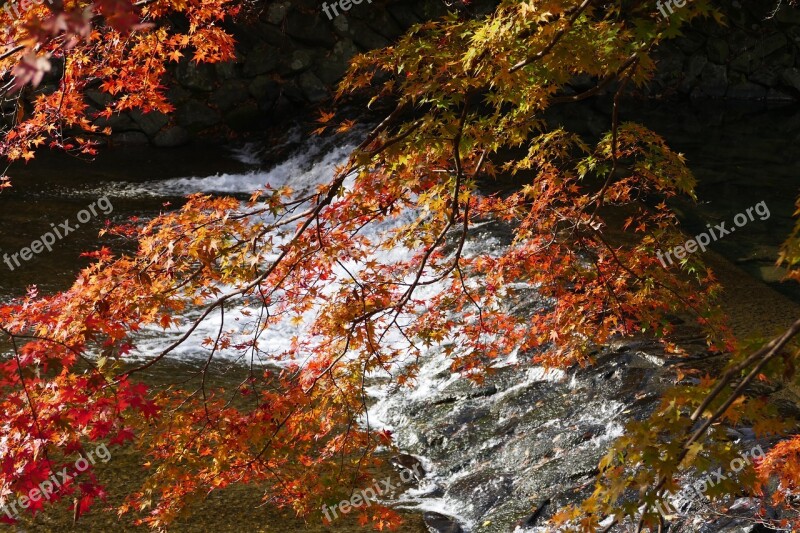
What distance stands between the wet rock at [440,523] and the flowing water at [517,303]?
0.05 feet

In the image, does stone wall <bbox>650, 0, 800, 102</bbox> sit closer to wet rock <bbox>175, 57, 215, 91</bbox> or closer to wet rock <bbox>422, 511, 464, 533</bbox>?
wet rock <bbox>175, 57, 215, 91</bbox>

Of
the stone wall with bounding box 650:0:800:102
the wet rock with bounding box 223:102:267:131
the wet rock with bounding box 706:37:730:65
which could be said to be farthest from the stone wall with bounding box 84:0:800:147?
the stone wall with bounding box 650:0:800:102

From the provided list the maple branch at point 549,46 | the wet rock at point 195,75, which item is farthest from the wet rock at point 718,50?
the maple branch at point 549,46

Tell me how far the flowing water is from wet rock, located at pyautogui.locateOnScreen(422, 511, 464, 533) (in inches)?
0.6

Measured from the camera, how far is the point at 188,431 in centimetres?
423

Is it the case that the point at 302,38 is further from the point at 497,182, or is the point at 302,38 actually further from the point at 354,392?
the point at 354,392

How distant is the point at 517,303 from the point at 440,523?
116 inches

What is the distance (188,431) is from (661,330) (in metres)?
3.56

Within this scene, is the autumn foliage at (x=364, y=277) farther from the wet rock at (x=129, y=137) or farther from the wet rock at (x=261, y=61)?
the wet rock at (x=261, y=61)

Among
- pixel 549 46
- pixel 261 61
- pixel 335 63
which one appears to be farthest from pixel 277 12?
pixel 549 46

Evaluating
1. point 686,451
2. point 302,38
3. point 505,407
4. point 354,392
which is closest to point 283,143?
point 302,38

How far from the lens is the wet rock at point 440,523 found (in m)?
5.16

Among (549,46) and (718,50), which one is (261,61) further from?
(549,46)

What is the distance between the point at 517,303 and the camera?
7609mm
